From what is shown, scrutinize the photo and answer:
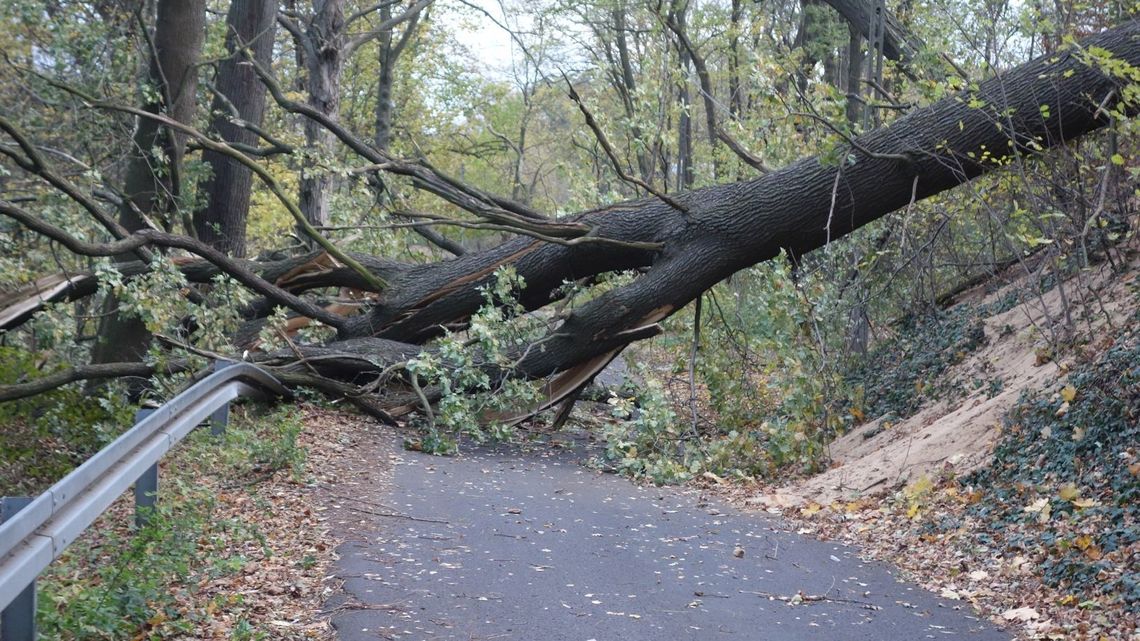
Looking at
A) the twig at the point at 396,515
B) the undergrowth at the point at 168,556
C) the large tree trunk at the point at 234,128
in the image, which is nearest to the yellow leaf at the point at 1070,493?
the twig at the point at 396,515

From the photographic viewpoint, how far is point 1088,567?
6.01m

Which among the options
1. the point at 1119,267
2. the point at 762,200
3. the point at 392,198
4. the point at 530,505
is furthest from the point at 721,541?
the point at 392,198

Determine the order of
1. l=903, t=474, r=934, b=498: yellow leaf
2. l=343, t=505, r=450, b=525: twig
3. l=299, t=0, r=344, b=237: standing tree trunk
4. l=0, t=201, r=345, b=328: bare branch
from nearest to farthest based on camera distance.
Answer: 1. l=343, t=505, r=450, b=525: twig
2. l=903, t=474, r=934, b=498: yellow leaf
3. l=0, t=201, r=345, b=328: bare branch
4. l=299, t=0, r=344, b=237: standing tree trunk

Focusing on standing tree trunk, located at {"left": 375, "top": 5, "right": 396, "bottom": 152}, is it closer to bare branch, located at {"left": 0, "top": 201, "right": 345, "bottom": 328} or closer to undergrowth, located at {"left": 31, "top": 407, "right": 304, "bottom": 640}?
bare branch, located at {"left": 0, "top": 201, "right": 345, "bottom": 328}

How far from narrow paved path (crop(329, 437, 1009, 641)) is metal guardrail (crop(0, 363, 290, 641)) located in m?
1.24

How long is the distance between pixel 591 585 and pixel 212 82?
1193 centimetres

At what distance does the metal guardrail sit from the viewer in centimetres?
382

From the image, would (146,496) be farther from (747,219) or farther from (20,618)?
(747,219)

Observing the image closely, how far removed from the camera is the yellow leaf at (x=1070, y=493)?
7.06 meters

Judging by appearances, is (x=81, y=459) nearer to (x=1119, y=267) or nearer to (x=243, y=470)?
(x=243, y=470)

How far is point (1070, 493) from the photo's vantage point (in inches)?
279

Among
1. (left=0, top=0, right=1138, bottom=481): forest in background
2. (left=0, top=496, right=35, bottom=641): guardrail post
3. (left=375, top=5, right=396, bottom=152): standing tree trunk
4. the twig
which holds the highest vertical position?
(left=375, top=5, right=396, bottom=152): standing tree trunk

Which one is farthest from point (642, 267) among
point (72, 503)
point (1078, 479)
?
point (72, 503)

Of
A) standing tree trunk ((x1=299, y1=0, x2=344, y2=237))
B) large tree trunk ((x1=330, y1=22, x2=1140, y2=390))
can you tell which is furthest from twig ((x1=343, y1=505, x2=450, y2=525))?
standing tree trunk ((x1=299, y1=0, x2=344, y2=237))
